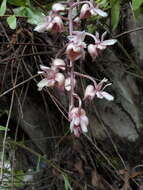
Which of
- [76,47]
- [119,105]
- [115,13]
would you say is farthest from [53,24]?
[119,105]

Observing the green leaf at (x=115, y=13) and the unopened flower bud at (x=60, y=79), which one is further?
the green leaf at (x=115, y=13)

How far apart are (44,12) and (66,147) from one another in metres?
0.52

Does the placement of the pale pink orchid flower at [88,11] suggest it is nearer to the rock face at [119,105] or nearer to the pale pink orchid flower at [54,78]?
the pale pink orchid flower at [54,78]

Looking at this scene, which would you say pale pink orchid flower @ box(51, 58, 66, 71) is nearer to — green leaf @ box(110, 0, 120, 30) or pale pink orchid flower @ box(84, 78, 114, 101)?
pale pink orchid flower @ box(84, 78, 114, 101)

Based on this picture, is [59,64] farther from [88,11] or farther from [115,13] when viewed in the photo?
[115,13]

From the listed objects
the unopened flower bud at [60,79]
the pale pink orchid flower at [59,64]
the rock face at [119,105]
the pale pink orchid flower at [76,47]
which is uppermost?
the pale pink orchid flower at [76,47]

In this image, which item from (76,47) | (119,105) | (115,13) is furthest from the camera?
(119,105)

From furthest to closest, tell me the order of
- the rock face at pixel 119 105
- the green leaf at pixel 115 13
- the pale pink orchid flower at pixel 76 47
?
the rock face at pixel 119 105 → the green leaf at pixel 115 13 → the pale pink orchid flower at pixel 76 47

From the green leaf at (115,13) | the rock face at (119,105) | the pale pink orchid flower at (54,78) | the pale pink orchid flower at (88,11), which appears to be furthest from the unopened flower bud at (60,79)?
the rock face at (119,105)

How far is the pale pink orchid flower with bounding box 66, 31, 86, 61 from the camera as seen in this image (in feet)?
2.16

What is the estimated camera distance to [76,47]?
25.9 inches

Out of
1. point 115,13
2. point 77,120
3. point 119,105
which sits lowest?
point 119,105

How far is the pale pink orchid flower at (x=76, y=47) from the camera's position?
2.16 ft

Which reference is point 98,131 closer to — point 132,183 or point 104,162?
point 104,162
